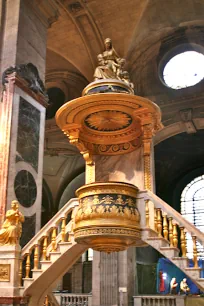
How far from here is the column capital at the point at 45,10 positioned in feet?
32.6

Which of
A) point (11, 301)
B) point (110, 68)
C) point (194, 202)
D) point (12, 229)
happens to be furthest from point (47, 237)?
point (194, 202)

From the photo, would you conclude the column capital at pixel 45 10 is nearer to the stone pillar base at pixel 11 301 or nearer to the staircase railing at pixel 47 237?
the staircase railing at pixel 47 237

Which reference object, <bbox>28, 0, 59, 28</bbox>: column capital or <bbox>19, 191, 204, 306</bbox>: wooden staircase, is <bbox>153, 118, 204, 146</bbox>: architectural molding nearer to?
<bbox>28, 0, 59, 28</bbox>: column capital

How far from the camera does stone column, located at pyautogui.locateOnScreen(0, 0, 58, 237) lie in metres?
8.20

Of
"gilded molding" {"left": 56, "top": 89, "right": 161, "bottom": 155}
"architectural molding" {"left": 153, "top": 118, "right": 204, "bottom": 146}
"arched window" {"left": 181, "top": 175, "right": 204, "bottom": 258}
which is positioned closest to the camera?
"gilded molding" {"left": 56, "top": 89, "right": 161, "bottom": 155}

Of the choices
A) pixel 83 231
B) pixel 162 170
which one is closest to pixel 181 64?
pixel 162 170

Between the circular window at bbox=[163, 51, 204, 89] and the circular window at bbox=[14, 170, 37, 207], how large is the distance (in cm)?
734

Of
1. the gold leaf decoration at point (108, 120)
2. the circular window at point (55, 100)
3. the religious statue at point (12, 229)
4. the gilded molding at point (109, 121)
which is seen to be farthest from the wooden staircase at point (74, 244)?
the circular window at point (55, 100)

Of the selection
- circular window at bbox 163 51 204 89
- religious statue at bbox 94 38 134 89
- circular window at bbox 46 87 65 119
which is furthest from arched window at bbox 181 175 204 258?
religious statue at bbox 94 38 134 89

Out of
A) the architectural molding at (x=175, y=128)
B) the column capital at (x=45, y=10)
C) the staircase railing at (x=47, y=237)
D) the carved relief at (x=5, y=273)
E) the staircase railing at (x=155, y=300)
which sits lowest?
the staircase railing at (x=155, y=300)

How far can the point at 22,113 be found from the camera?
871cm

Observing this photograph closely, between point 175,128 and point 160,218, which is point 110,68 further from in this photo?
point 175,128

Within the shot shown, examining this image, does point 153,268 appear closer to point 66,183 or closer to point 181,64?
point 66,183

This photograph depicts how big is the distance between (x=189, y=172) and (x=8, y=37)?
10836 mm
